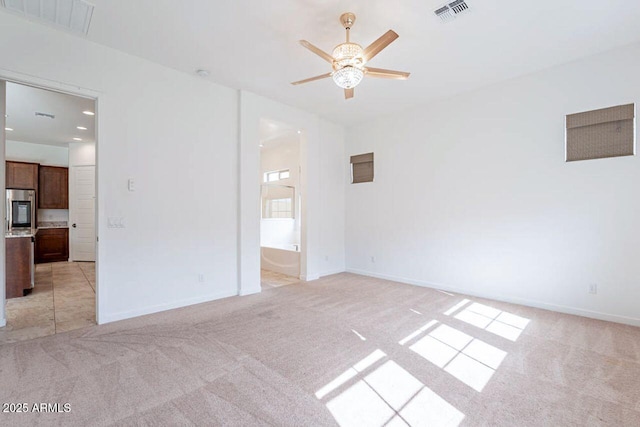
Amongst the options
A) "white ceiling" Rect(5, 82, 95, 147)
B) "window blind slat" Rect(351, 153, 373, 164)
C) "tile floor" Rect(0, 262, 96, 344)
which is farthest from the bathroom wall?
"white ceiling" Rect(5, 82, 95, 147)

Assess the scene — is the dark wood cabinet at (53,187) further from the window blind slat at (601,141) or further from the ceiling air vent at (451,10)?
the window blind slat at (601,141)

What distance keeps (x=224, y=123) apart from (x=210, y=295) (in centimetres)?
237

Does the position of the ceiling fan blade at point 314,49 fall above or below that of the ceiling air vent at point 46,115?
below

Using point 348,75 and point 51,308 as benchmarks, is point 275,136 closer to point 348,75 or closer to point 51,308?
point 348,75

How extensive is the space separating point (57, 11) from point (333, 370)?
3.77 metres

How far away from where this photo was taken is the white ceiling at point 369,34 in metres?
2.41

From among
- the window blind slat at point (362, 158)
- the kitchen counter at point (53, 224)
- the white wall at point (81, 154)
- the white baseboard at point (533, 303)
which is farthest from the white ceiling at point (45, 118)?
the white baseboard at point (533, 303)

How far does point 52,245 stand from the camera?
6.80 metres

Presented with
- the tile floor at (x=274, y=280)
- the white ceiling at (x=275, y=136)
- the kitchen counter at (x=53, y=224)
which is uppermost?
the white ceiling at (x=275, y=136)

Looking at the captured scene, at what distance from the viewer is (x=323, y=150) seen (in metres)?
5.39

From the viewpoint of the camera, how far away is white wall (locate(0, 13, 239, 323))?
2.80 metres

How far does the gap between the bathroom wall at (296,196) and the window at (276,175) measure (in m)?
0.08

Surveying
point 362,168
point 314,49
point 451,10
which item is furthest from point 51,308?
point 451,10

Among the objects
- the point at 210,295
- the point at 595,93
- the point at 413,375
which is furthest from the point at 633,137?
the point at 210,295
